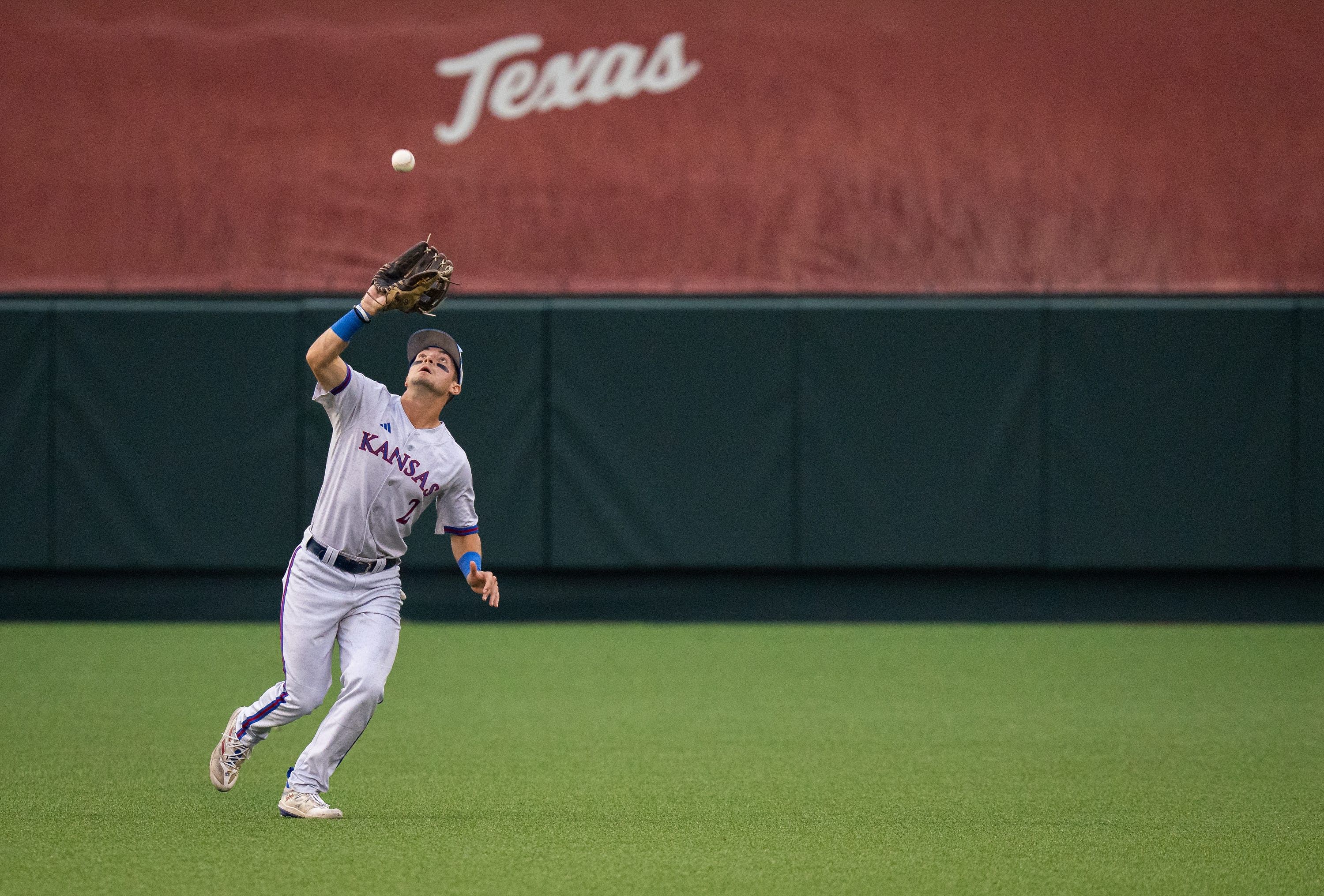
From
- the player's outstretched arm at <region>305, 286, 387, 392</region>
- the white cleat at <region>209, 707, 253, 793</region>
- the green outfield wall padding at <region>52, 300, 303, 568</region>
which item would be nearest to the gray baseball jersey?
the player's outstretched arm at <region>305, 286, 387, 392</region>

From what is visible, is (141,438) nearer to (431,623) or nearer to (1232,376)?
(431,623)

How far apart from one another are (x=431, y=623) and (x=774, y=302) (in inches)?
157

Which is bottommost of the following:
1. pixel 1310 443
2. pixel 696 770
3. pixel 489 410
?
pixel 696 770

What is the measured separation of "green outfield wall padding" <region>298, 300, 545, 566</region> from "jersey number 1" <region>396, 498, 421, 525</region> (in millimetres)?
6086

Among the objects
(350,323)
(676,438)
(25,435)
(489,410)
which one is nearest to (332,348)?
(350,323)

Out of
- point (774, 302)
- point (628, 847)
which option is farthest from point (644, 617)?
point (628, 847)

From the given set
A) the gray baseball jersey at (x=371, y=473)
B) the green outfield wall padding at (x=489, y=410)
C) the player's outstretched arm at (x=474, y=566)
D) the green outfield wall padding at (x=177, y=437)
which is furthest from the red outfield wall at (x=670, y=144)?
the gray baseball jersey at (x=371, y=473)

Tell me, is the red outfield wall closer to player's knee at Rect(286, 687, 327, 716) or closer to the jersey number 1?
the jersey number 1

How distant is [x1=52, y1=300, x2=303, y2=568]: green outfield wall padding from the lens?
12.0 metres

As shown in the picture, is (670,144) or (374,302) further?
(670,144)

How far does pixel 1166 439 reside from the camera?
39.9 ft

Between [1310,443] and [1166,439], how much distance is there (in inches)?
46.8

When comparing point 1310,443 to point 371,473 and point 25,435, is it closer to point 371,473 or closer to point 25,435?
point 371,473

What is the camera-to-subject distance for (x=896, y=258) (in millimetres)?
13117
